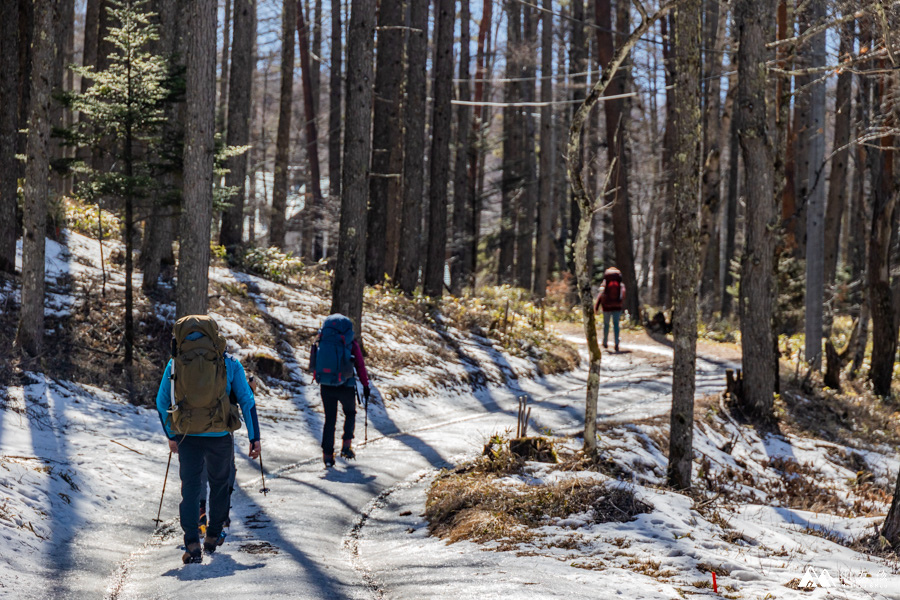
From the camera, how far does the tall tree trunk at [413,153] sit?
65.1 feet

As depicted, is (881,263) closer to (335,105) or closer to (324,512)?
(324,512)

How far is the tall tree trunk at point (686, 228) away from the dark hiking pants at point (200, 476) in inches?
208

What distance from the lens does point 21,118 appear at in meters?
14.7

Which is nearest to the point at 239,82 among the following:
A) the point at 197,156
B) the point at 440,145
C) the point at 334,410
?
the point at 440,145

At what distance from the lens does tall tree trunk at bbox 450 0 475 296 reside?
27.6 meters

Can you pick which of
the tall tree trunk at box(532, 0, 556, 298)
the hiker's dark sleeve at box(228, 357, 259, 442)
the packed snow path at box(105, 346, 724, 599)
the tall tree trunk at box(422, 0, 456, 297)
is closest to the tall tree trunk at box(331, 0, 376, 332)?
the packed snow path at box(105, 346, 724, 599)

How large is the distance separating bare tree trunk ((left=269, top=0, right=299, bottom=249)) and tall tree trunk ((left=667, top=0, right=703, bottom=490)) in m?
16.5

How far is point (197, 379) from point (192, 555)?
134 cm

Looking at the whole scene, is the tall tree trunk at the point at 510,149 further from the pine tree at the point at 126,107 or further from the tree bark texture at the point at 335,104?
the pine tree at the point at 126,107

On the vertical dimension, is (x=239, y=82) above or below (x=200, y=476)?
above

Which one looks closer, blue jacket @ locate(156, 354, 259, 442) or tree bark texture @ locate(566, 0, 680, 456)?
blue jacket @ locate(156, 354, 259, 442)

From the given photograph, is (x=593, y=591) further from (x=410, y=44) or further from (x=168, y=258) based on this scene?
(x=410, y=44)

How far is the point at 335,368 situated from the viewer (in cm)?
969

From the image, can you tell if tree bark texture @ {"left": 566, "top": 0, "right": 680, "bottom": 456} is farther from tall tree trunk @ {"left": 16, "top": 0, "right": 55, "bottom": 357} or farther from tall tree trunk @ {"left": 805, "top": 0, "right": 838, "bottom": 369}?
tall tree trunk @ {"left": 805, "top": 0, "right": 838, "bottom": 369}
